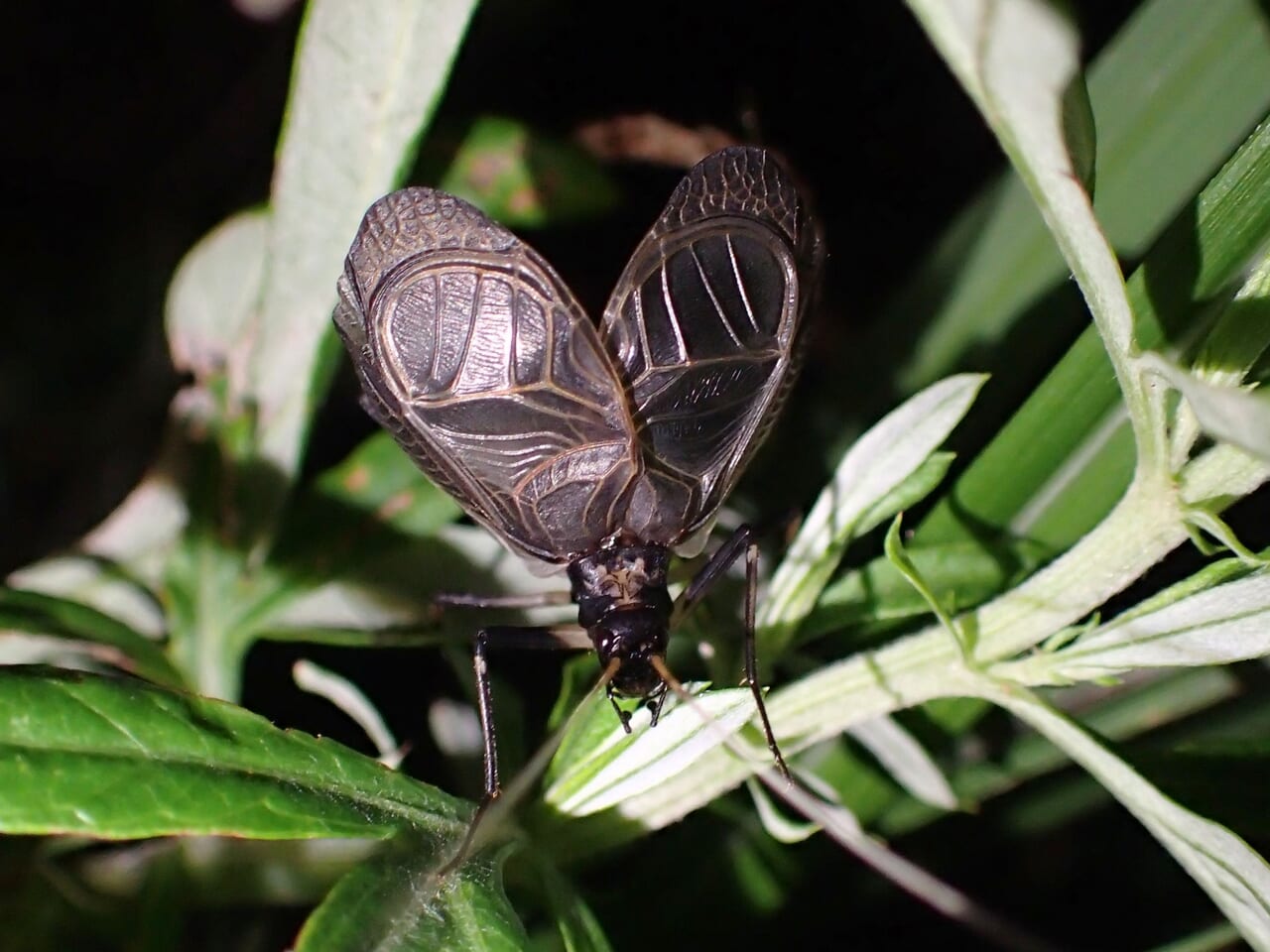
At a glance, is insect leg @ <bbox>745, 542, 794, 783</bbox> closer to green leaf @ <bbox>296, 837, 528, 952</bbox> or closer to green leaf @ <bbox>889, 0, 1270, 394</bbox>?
green leaf @ <bbox>296, 837, 528, 952</bbox>

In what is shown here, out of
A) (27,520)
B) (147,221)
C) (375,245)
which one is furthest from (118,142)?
(375,245)

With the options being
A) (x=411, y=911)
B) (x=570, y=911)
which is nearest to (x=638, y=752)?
(x=570, y=911)

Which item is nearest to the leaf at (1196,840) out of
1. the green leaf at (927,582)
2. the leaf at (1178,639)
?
the leaf at (1178,639)

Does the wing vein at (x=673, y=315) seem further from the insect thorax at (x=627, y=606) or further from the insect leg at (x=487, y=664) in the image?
the insect leg at (x=487, y=664)

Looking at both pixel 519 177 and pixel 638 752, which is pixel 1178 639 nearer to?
pixel 638 752

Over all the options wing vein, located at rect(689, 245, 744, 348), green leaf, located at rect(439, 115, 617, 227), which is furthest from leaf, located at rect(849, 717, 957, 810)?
green leaf, located at rect(439, 115, 617, 227)
